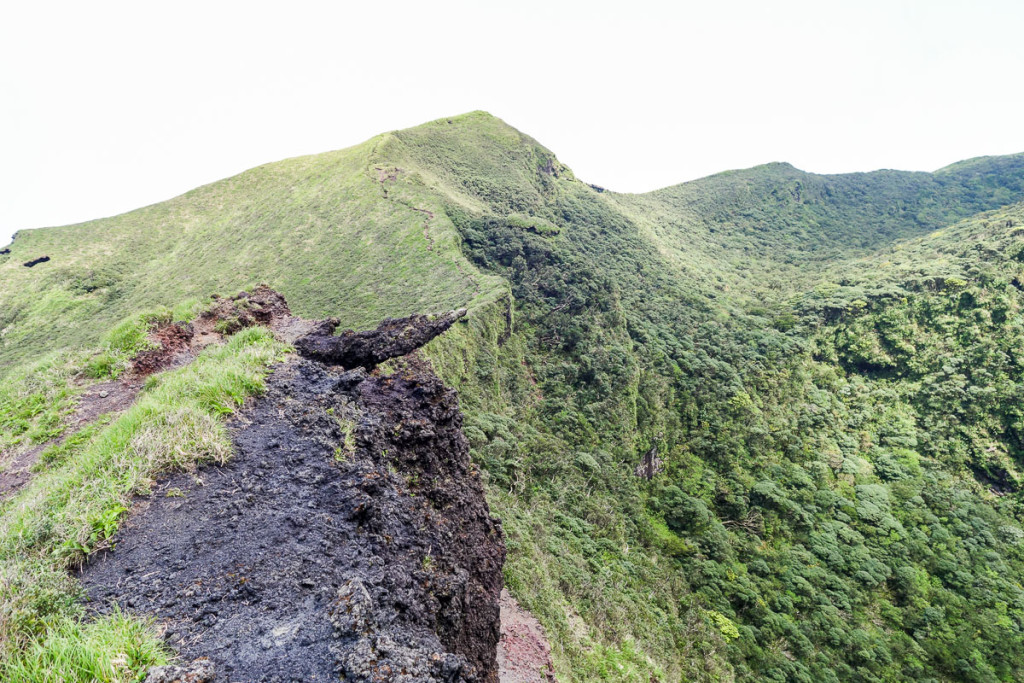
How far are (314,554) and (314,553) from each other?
0.02 m

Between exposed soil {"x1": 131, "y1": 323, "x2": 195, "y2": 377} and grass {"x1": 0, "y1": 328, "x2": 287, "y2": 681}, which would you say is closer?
grass {"x1": 0, "y1": 328, "x2": 287, "y2": 681}

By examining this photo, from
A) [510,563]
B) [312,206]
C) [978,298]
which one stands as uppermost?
[312,206]

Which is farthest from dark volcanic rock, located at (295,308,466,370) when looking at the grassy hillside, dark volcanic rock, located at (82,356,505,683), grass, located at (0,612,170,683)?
the grassy hillside

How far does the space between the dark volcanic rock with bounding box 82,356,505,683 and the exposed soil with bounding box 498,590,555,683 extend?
3608 millimetres

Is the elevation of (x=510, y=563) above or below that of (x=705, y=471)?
above

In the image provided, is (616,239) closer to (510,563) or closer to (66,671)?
(510,563)

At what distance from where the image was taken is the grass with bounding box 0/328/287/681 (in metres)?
3.01

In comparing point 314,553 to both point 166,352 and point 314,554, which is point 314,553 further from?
point 166,352

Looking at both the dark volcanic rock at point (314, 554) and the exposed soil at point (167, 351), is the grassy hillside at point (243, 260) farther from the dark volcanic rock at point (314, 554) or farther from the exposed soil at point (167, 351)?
the dark volcanic rock at point (314, 554)

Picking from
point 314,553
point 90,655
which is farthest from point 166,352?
point 90,655

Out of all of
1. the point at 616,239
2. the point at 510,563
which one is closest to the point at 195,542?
the point at 510,563

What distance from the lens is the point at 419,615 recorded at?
489 cm

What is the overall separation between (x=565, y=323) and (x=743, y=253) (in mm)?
63227

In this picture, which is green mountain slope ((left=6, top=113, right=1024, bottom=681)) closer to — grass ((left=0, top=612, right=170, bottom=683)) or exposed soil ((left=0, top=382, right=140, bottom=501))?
exposed soil ((left=0, top=382, right=140, bottom=501))
